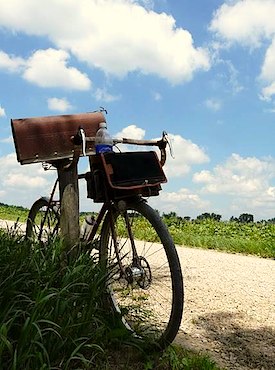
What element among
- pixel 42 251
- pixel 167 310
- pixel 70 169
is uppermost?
pixel 70 169

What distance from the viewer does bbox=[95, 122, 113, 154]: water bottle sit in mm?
4363

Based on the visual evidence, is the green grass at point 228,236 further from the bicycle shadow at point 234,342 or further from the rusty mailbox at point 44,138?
the rusty mailbox at point 44,138

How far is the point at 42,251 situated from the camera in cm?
439

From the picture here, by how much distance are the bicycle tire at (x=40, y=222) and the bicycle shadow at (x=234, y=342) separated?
4.98 ft

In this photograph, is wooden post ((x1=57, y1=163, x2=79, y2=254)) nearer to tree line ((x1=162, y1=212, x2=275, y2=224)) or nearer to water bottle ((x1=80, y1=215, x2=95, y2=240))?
water bottle ((x1=80, y1=215, x2=95, y2=240))

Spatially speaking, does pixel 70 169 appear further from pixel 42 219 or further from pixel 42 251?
pixel 42 219

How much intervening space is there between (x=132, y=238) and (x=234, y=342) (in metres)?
1.21

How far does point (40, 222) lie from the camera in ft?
18.8

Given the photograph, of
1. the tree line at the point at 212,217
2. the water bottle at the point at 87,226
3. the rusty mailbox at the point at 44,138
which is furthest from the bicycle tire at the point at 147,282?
the tree line at the point at 212,217

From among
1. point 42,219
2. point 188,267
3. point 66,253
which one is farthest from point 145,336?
point 188,267

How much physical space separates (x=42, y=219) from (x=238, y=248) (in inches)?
202

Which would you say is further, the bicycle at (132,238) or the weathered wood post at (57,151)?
the weathered wood post at (57,151)

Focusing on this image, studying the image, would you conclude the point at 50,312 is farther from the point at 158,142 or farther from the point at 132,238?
the point at 158,142

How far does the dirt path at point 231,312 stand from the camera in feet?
14.2
